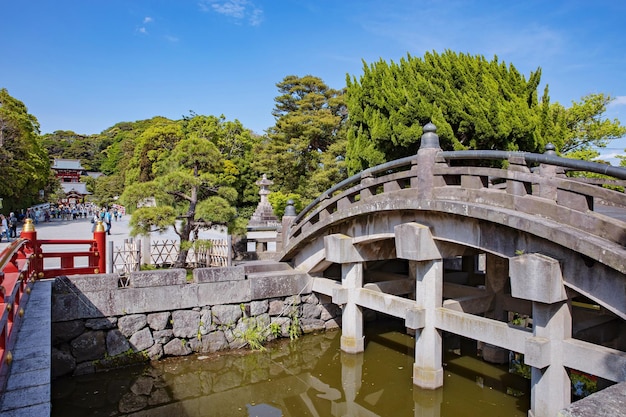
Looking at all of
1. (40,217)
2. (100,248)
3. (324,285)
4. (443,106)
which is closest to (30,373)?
(100,248)

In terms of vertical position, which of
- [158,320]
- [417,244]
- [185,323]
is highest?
[417,244]

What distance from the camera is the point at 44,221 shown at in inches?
1352

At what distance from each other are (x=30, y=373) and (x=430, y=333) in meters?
5.88

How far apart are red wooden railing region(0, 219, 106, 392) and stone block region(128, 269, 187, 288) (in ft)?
3.86

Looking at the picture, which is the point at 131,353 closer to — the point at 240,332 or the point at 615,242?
the point at 240,332

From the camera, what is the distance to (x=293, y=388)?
816 cm

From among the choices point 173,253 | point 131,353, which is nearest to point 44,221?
point 173,253

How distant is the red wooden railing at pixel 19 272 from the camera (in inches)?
153

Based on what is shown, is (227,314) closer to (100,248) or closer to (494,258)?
(100,248)

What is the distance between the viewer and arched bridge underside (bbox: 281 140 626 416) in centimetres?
527

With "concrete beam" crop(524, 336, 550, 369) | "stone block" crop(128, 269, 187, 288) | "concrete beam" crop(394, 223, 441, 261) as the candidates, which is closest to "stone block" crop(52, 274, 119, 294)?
"stone block" crop(128, 269, 187, 288)

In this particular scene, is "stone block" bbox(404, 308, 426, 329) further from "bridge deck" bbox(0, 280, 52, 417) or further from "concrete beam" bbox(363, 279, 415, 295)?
"bridge deck" bbox(0, 280, 52, 417)

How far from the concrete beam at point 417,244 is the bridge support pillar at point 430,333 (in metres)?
0.22

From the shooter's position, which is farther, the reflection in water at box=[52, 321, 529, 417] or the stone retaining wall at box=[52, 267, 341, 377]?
the stone retaining wall at box=[52, 267, 341, 377]
